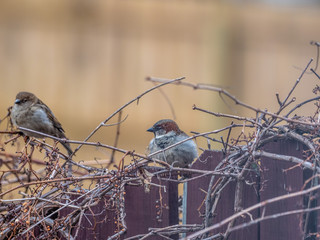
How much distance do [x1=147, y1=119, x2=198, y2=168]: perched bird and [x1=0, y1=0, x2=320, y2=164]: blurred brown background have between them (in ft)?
12.2

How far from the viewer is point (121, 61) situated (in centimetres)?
861

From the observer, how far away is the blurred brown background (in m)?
8.46

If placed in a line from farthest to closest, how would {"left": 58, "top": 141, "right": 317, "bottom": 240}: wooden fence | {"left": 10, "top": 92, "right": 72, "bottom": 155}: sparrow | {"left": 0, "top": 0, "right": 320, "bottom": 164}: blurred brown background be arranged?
{"left": 0, "top": 0, "right": 320, "bottom": 164}: blurred brown background → {"left": 10, "top": 92, "right": 72, "bottom": 155}: sparrow → {"left": 58, "top": 141, "right": 317, "bottom": 240}: wooden fence

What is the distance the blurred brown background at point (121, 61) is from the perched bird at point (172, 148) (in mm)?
3730

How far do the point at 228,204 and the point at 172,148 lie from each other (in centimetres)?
124

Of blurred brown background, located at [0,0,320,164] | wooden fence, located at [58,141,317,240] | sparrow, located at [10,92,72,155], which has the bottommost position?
wooden fence, located at [58,141,317,240]

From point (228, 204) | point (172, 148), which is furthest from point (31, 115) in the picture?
point (228, 204)

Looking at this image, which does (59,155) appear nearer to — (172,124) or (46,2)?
(172,124)

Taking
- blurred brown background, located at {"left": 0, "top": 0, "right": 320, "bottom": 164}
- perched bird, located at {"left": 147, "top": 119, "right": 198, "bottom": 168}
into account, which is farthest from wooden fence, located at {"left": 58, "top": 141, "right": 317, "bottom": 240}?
blurred brown background, located at {"left": 0, "top": 0, "right": 320, "bottom": 164}

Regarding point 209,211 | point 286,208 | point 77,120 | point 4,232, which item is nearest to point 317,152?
point 286,208

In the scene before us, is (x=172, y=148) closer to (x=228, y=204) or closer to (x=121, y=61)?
(x=228, y=204)

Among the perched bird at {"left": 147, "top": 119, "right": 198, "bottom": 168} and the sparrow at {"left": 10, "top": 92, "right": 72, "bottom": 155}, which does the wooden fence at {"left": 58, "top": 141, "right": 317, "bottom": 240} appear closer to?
the perched bird at {"left": 147, "top": 119, "right": 198, "bottom": 168}

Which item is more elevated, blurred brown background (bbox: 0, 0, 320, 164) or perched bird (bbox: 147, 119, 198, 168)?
blurred brown background (bbox: 0, 0, 320, 164)

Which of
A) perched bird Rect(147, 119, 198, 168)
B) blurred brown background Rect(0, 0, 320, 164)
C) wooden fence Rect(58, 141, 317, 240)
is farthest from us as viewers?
blurred brown background Rect(0, 0, 320, 164)
